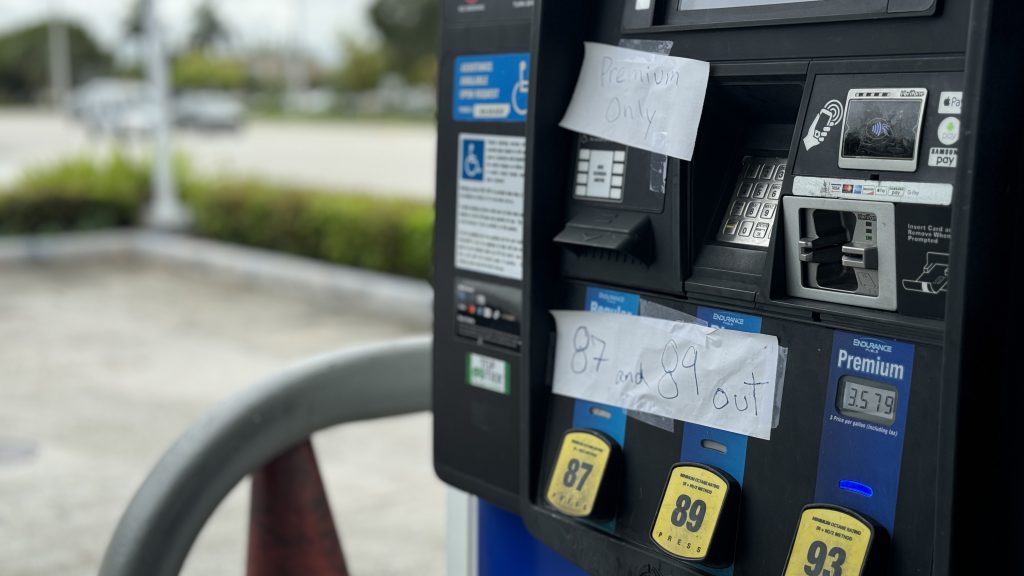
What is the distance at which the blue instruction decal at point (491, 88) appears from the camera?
1593 millimetres

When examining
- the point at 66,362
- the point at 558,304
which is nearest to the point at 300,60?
the point at 66,362

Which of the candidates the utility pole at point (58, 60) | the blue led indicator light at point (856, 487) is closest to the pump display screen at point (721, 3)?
the blue led indicator light at point (856, 487)

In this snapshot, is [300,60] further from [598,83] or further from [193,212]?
[598,83]

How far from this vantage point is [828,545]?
123 cm

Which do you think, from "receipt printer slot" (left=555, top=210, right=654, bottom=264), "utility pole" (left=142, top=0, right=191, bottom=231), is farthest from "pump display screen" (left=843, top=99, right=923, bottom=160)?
"utility pole" (left=142, top=0, right=191, bottom=231)

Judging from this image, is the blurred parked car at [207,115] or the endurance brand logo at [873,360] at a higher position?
the blurred parked car at [207,115]

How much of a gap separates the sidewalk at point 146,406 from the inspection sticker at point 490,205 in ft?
5.95

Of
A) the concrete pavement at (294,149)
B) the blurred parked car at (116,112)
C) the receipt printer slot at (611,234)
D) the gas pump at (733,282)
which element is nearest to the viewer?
the gas pump at (733,282)

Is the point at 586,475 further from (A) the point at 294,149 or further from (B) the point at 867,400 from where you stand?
(A) the point at 294,149

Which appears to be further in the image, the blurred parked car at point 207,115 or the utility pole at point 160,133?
the blurred parked car at point 207,115

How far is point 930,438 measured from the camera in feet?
3.82

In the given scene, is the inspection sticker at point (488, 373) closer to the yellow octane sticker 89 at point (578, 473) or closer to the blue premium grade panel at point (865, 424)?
the yellow octane sticker 89 at point (578, 473)

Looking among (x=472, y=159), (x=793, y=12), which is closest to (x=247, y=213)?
(x=472, y=159)

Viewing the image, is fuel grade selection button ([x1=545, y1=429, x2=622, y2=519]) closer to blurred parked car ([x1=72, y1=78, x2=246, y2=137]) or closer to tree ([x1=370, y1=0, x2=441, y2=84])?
blurred parked car ([x1=72, y1=78, x2=246, y2=137])
